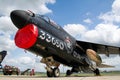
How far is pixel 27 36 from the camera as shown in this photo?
17672 mm

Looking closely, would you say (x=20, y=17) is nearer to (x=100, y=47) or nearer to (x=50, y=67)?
(x=50, y=67)

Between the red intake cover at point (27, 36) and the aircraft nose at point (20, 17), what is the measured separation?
0.39 m

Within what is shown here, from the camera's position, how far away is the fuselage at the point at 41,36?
17.8 meters

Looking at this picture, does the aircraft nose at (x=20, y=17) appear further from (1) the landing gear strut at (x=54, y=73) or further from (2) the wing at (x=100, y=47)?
(2) the wing at (x=100, y=47)

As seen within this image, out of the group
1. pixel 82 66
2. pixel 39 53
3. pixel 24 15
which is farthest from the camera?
pixel 82 66

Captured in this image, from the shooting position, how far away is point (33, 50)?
18734 mm

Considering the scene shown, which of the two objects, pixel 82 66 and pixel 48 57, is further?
pixel 82 66

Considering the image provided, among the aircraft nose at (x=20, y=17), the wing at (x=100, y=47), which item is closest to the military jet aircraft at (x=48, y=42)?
the aircraft nose at (x=20, y=17)

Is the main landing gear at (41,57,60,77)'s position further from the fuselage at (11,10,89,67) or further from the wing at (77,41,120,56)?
the wing at (77,41,120,56)

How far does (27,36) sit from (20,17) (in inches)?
61.5

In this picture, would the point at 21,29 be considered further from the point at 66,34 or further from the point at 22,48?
the point at 66,34

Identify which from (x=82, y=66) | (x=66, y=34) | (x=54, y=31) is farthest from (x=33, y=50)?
(x=82, y=66)

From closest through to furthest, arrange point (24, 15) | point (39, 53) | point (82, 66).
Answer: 1. point (24, 15)
2. point (39, 53)
3. point (82, 66)

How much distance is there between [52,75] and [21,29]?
16.1 feet
